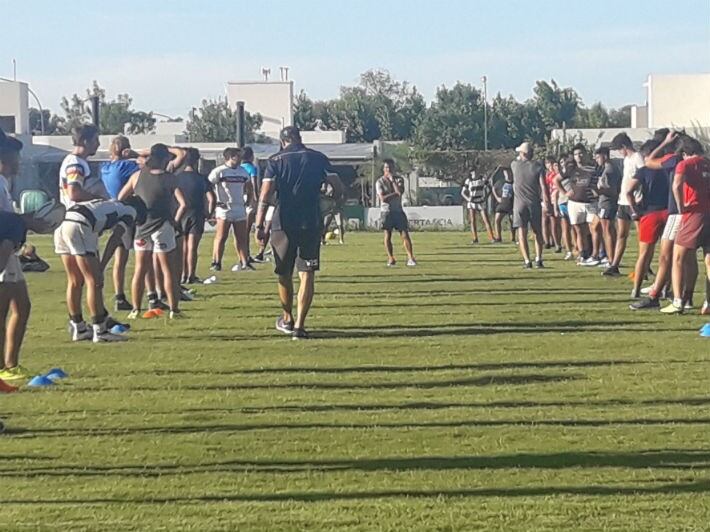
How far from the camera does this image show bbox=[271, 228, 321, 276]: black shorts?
13422 mm

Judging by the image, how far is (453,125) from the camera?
3280 inches

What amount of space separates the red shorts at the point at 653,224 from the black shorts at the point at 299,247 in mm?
4370

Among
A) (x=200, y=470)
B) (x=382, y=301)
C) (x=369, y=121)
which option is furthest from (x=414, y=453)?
(x=369, y=121)

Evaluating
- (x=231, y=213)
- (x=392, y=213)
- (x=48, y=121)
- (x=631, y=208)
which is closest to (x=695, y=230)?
(x=631, y=208)

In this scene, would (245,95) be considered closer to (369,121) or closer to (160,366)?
(369,121)

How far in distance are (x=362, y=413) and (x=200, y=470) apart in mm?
1888

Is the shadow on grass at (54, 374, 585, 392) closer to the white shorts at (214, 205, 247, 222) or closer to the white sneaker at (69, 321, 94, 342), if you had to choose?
the white sneaker at (69, 321, 94, 342)

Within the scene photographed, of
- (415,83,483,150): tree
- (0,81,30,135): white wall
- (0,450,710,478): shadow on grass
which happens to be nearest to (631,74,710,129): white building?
(415,83,483,150): tree

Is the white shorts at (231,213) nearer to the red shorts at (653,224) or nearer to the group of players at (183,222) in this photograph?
the group of players at (183,222)

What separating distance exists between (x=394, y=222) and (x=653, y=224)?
8.32 m

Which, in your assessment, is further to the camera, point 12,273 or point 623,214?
point 623,214

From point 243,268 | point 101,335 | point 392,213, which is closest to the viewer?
point 101,335

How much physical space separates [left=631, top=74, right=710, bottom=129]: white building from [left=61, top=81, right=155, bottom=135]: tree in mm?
40029

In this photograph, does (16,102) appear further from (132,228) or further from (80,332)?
(80,332)
